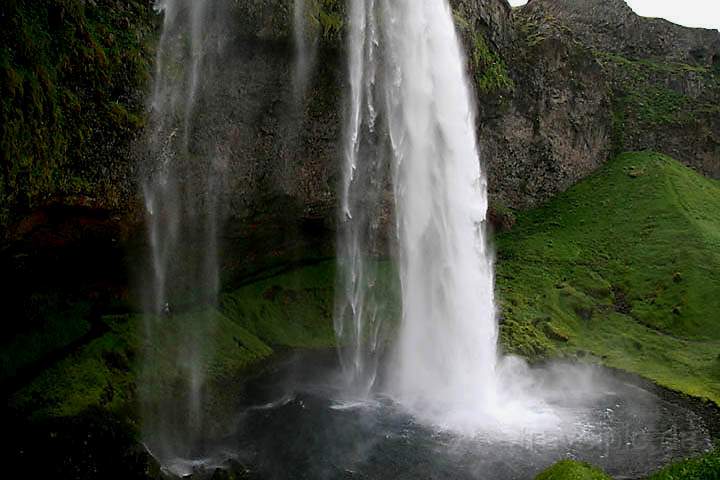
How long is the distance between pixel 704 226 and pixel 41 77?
39.4 m

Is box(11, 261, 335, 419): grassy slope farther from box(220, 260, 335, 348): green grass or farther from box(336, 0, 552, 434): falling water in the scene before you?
box(336, 0, 552, 434): falling water

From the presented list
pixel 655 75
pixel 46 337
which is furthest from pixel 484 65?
pixel 46 337

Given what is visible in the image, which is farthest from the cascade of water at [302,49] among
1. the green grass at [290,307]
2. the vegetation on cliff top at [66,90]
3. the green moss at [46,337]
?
the green moss at [46,337]

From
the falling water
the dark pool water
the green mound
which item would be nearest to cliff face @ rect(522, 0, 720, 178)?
the green mound

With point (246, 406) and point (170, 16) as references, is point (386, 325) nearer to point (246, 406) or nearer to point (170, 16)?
point (246, 406)

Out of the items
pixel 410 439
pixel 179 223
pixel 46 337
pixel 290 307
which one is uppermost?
pixel 179 223

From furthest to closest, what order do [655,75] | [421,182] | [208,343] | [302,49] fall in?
[655,75] < [421,182] < [302,49] < [208,343]

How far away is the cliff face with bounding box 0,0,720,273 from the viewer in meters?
19.3

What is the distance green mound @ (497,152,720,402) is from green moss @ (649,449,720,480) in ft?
45.4

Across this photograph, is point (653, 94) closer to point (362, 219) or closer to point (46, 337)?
point (362, 219)

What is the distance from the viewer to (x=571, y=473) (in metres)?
14.7

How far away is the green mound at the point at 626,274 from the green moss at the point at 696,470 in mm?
13823

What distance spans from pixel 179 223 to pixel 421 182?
11.1m

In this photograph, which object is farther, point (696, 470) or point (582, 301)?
point (582, 301)
